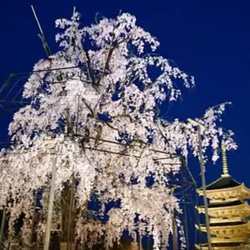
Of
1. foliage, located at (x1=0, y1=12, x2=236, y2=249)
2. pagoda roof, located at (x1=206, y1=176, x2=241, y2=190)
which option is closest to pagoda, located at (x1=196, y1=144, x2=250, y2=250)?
pagoda roof, located at (x1=206, y1=176, x2=241, y2=190)

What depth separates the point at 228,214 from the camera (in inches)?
827

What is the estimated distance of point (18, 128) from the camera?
10414mm

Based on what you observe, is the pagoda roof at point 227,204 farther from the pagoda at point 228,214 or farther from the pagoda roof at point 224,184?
the pagoda roof at point 224,184

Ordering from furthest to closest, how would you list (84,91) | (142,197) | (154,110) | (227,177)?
(227,177) → (154,110) → (142,197) → (84,91)

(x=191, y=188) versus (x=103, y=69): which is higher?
(x=103, y=69)

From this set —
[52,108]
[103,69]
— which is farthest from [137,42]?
[52,108]

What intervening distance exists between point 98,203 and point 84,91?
3.46 metres

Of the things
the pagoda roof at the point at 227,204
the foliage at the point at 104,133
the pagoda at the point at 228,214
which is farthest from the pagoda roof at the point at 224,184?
the foliage at the point at 104,133

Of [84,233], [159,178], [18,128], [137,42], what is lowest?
[84,233]

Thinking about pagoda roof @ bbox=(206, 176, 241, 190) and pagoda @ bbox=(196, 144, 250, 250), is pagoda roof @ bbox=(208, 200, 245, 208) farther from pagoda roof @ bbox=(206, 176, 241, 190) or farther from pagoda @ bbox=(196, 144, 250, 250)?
pagoda roof @ bbox=(206, 176, 241, 190)

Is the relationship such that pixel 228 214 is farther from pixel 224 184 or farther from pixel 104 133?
pixel 104 133

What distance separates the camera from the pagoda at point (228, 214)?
20.0 meters

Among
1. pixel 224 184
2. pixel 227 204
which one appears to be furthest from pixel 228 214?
pixel 224 184

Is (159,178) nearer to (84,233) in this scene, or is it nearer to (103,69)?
(84,233)
